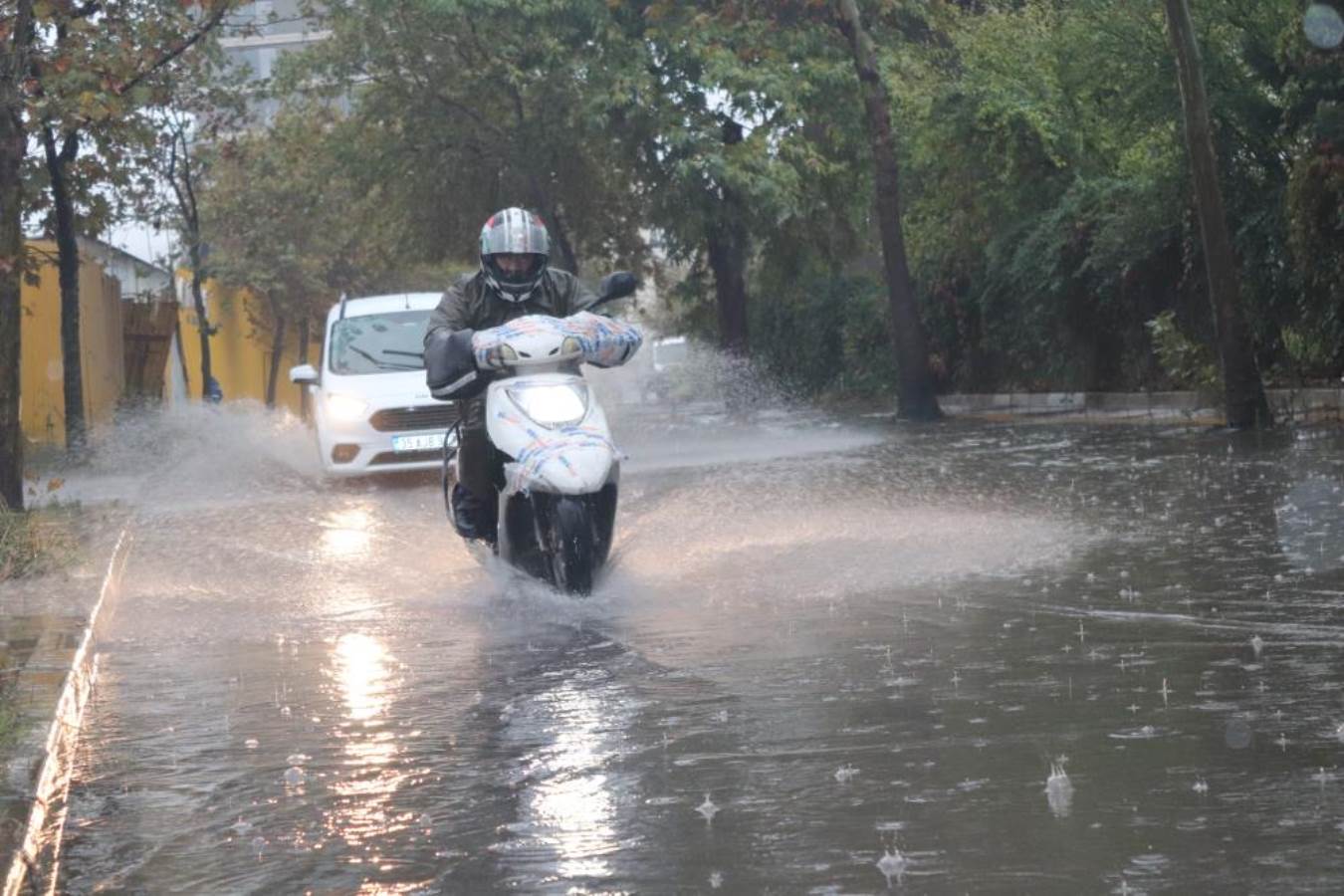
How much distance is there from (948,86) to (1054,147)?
1.98m

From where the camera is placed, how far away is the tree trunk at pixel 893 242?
92.5 ft

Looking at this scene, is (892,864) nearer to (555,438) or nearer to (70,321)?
(555,438)

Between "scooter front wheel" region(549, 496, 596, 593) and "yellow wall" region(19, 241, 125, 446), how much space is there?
25848 millimetres

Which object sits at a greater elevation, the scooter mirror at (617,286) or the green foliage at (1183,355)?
the scooter mirror at (617,286)

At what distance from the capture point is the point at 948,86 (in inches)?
1198

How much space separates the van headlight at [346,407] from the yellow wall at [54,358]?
15.2 m

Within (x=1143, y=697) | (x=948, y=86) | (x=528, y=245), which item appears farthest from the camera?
(x=948, y=86)

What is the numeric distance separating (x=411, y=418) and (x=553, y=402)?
406 inches

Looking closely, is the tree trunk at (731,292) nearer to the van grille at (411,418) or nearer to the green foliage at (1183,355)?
the green foliage at (1183,355)

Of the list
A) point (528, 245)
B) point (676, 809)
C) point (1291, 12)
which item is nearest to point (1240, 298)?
point (1291, 12)

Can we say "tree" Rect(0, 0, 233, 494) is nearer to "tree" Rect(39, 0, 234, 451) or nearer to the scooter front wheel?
"tree" Rect(39, 0, 234, 451)

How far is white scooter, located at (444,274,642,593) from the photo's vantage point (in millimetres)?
9602

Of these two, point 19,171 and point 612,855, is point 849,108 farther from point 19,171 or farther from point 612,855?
point 612,855

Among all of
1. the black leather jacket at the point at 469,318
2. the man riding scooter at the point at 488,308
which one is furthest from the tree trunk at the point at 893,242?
the man riding scooter at the point at 488,308
